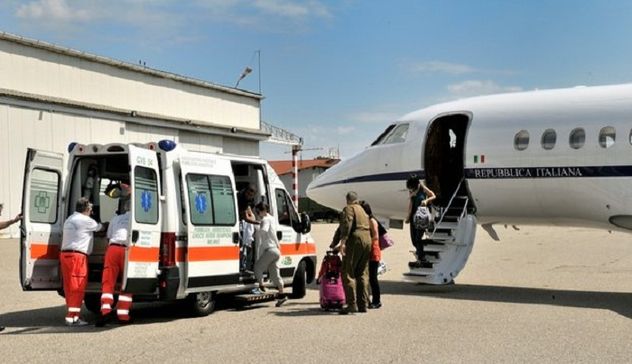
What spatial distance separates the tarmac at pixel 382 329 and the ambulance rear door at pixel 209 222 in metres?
0.65

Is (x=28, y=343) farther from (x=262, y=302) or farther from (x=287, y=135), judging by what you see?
(x=287, y=135)

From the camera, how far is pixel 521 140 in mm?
13359

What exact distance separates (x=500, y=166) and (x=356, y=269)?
4.23 m

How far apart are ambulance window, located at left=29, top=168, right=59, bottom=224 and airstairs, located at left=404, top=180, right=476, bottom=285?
6.25 metres

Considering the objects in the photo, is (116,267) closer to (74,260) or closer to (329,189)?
(74,260)

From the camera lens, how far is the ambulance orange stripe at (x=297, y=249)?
1253 cm

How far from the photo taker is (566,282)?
49.2 ft

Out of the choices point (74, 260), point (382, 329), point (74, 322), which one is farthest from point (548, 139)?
point (74, 322)

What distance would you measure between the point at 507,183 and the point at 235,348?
7.15 m

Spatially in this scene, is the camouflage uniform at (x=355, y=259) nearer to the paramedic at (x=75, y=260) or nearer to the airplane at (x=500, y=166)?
the airplane at (x=500, y=166)

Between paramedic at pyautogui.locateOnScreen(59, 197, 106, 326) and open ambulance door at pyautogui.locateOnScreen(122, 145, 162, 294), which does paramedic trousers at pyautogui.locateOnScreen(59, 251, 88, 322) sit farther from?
open ambulance door at pyautogui.locateOnScreen(122, 145, 162, 294)

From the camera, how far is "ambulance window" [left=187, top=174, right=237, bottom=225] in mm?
10469

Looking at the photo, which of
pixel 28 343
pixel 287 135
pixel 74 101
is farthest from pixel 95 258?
pixel 287 135

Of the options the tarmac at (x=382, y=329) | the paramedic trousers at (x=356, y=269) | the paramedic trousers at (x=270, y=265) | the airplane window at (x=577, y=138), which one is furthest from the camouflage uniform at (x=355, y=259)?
the airplane window at (x=577, y=138)
